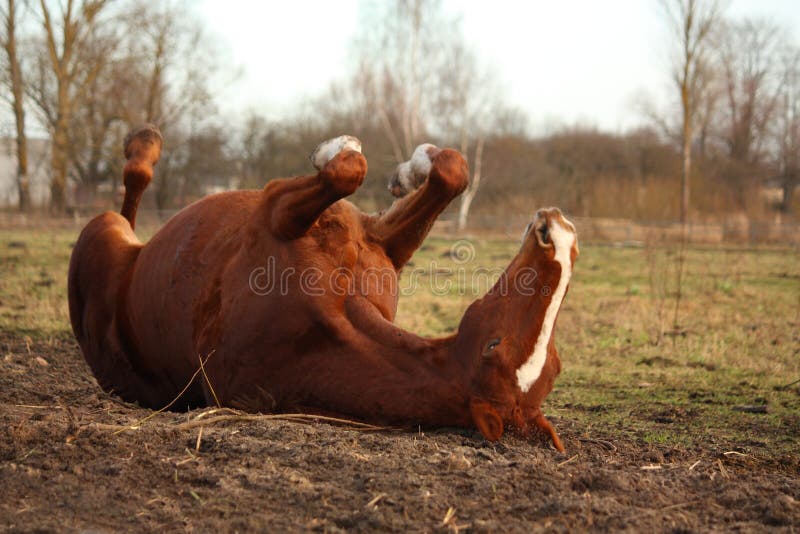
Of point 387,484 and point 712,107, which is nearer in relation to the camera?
point 387,484

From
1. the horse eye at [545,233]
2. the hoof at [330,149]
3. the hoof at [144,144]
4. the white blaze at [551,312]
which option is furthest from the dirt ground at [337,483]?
the hoof at [144,144]

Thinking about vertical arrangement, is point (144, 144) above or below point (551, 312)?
above

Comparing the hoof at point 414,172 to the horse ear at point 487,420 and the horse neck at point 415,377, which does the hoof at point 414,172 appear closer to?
the horse neck at point 415,377

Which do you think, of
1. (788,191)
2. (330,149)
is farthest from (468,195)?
(330,149)

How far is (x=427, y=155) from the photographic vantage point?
12.9 ft

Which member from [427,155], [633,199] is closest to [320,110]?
[633,199]

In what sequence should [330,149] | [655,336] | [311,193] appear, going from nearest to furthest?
1. [311,193]
2. [330,149]
3. [655,336]

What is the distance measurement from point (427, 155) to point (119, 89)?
91.0 ft

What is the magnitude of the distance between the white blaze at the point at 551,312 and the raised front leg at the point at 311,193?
997mm

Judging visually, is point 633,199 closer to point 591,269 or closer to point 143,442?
point 591,269

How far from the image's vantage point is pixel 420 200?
3893mm

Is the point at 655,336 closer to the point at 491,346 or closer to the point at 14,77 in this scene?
the point at 491,346

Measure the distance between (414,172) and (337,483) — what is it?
1.83m

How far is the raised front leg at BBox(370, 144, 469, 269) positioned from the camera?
3.80 metres
